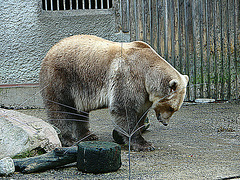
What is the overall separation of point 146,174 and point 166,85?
1295 mm

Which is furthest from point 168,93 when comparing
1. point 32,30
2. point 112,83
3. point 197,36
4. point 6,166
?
point 32,30

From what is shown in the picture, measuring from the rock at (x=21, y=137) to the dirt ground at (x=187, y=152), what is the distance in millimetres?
327

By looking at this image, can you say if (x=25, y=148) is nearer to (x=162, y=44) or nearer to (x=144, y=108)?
(x=144, y=108)

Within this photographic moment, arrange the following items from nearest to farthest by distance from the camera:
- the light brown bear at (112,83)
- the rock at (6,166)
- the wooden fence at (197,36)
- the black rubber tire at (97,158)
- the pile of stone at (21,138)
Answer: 1. the rock at (6,166)
2. the black rubber tire at (97,158)
3. the pile of stone at (21,138)
4. the light brown bear at (112,83)
5. the wooden fence at (197,36)

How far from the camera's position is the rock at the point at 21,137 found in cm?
305

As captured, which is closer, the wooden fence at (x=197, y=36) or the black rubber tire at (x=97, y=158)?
the black rubber tire at (x=97, y=158)

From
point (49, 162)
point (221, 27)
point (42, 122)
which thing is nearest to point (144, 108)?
point (42, 122)

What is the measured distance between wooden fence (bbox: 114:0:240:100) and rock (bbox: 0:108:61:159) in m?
→ 3.90

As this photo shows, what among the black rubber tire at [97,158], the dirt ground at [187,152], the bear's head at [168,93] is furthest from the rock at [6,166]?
the bear's head at [168,93]

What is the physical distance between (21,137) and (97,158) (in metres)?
0.78

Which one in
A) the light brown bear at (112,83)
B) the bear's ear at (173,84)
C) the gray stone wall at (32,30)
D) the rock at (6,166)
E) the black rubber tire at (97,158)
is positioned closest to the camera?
the rock at (6,166)

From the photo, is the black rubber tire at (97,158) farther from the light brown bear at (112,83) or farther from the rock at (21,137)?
the light brown bear at (112,83)

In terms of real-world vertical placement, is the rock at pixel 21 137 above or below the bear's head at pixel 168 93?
below

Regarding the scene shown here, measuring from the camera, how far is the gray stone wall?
6.60m
